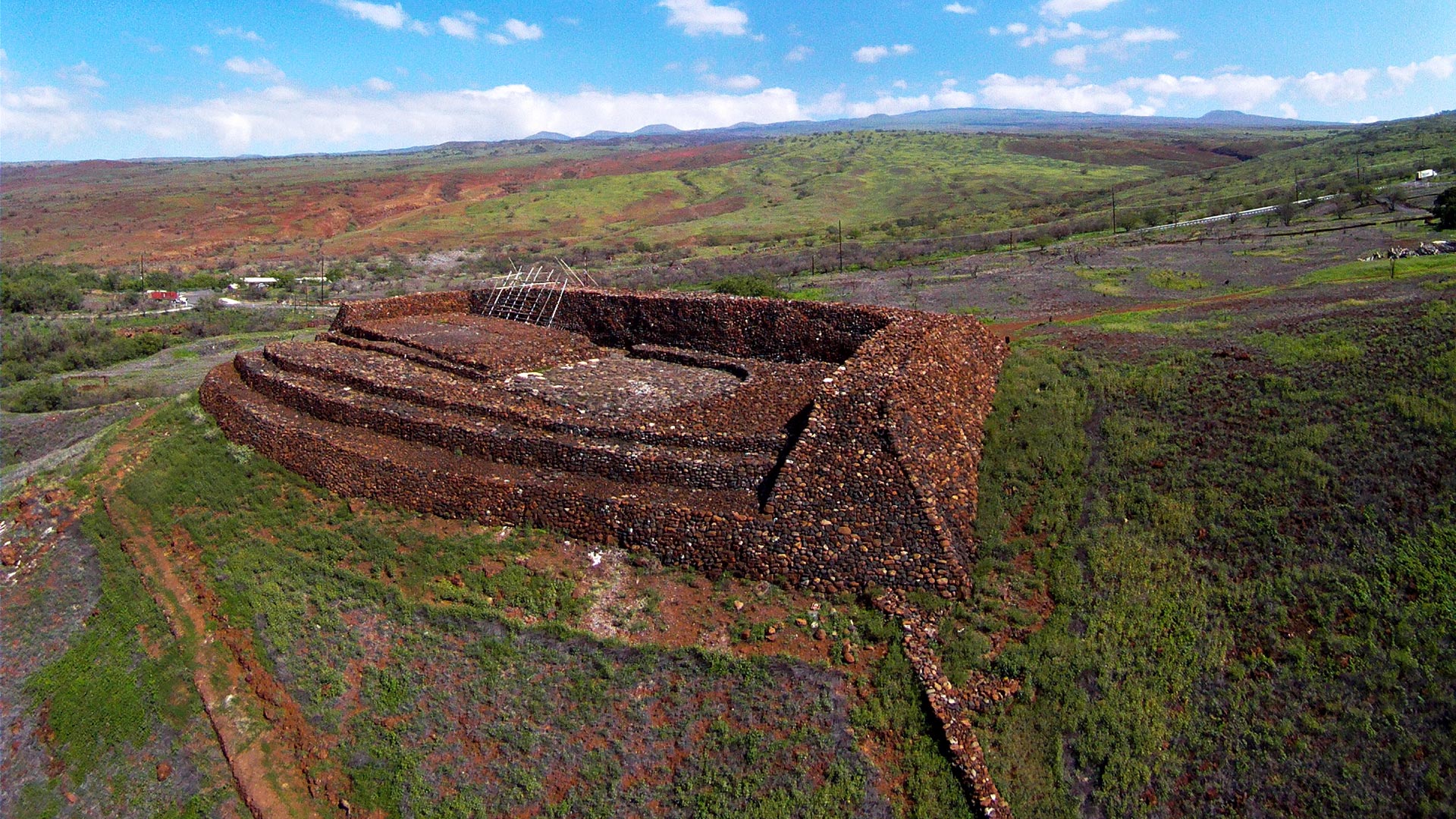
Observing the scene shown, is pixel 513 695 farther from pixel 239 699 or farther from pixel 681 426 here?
pixel 681 426

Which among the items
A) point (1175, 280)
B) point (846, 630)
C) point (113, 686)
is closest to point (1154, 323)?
point (1175, 280)

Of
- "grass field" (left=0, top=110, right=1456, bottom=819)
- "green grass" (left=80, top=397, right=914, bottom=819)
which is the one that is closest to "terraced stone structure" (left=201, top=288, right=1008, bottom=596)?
"grass field" (left=0, top=110, right=1456, bottom=819)

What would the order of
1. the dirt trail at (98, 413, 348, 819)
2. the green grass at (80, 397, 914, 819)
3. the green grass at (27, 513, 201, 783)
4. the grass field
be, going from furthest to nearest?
the green grass at (27, 513, 201, 783), the dirt trail at (98, 413, 348, 819), the green grass at (80, 397, 914, 819), the grass field

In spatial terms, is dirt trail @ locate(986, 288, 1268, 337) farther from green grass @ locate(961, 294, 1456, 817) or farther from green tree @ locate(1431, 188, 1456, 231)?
green tree @ locate(1431, 188, 1456, 231)

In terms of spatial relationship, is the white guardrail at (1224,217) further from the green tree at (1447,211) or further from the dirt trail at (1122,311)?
the dirt trail at (1122,311)

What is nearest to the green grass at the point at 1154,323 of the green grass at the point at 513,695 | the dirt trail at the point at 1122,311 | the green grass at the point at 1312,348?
the dirt trail at the point at 1122,311
